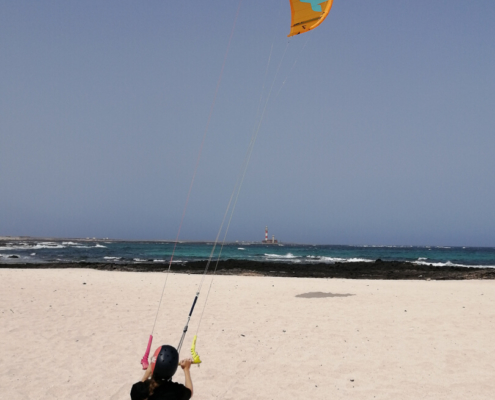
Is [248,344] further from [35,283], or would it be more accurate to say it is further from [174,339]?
[35,283]

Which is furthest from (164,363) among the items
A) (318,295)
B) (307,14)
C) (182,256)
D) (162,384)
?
(182,256)

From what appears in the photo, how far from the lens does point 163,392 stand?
3.12 meters

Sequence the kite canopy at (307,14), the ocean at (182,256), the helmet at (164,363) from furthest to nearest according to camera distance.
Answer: the ocean at (182,256) < the kite canopy at (307,14) < the helmet at (164,363)

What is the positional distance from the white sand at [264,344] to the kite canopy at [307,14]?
274 inches

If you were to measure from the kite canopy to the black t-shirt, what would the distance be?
307 inches

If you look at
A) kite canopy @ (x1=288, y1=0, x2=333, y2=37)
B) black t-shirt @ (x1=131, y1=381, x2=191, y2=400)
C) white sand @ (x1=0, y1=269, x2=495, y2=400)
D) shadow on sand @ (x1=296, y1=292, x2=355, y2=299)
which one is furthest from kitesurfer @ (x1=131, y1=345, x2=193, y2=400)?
shadow on sand @ (x1=296, y1=292, x2=355, y2=299)

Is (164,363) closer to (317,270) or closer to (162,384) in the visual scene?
(162,384)

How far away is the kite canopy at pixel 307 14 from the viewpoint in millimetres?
8508

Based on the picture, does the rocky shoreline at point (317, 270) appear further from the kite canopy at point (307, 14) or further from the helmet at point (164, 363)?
the helmet at point (164, 363)

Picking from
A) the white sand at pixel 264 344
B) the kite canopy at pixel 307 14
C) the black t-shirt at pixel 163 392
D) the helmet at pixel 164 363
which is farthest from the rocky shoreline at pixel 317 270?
the helmet at pixel 164 363

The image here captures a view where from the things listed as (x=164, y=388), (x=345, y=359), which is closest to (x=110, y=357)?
(x=345, y=359)

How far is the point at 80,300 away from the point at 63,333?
13.2ft

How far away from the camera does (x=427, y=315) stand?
35.9 feet

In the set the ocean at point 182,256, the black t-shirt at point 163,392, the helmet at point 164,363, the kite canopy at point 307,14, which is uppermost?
the kite canopy at point 307,14
